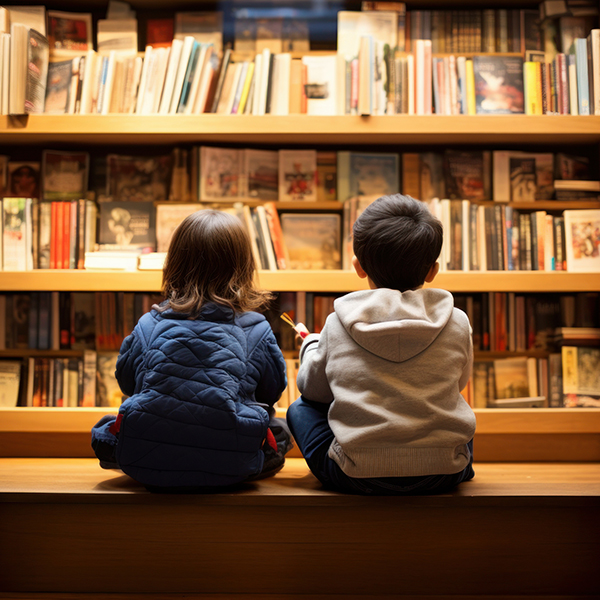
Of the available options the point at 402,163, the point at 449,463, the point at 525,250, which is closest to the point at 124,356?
the point at 449,463

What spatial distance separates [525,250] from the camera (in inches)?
85.9

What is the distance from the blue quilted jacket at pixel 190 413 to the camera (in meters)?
1.33

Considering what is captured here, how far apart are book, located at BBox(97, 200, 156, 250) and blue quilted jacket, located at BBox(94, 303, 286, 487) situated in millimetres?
944

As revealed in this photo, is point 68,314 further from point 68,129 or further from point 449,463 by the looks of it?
point 449,463

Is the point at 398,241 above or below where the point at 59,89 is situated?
below

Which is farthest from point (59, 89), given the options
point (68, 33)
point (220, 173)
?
point (220, 173)

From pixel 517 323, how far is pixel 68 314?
1.87 meters

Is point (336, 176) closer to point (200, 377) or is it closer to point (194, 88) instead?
point (194, 88)

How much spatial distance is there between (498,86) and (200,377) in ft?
5.59

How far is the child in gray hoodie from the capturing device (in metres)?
1.26

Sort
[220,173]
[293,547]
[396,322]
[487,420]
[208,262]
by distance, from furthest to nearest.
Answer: [220,173], [487,420], [208,262], [293,547], [396,322]

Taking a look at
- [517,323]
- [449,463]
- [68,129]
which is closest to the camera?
[449,463]

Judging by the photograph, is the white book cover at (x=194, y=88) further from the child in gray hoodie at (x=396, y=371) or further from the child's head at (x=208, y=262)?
the child in gray hoodie at (x=396, y=371)

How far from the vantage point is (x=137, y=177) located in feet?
7.75
